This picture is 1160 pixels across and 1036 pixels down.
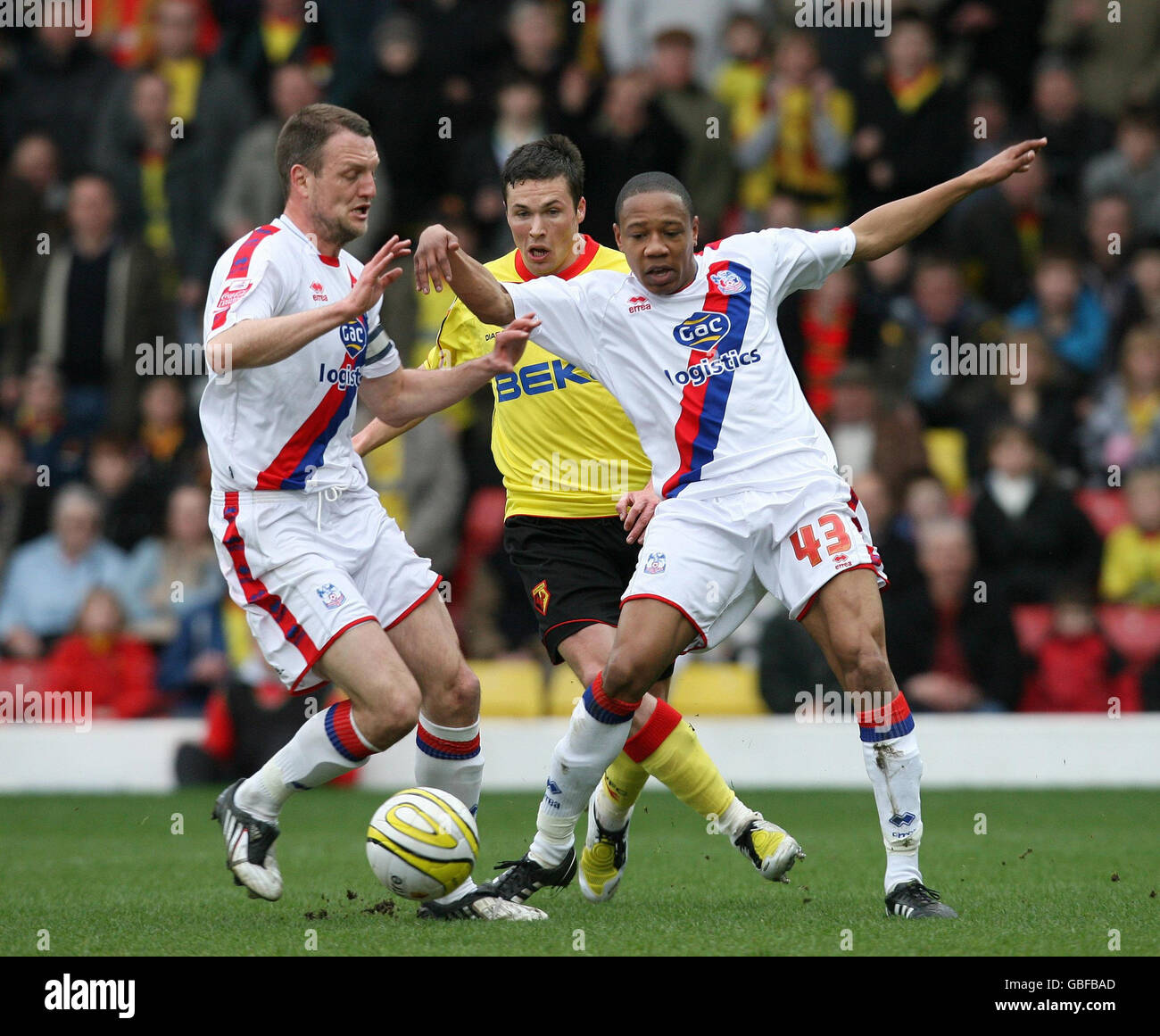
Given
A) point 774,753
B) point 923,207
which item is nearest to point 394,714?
point 923,207

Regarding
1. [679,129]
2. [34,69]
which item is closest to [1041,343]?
[679,129]

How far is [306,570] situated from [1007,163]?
2972mm

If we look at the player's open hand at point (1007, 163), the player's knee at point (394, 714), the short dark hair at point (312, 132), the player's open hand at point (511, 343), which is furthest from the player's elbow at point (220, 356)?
the player's open hand at point (1007, 163)

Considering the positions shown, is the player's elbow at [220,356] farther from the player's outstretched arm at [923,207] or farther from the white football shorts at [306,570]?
the player's outstretched arm at [923,207]

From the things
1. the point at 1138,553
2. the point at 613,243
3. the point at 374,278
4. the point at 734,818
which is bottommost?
the point at 734,818

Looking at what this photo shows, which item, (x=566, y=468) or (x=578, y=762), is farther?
(x=566, y=468)

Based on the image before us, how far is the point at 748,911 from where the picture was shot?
660cm

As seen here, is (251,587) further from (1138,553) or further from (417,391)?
(1138,553)

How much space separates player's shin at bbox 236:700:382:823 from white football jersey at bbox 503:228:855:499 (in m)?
1.46

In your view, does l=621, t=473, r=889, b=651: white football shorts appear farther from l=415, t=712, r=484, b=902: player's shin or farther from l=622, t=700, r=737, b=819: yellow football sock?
l=415, t=712, r=484, b=902: player's shin

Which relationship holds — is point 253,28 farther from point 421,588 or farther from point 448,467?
point 421,588

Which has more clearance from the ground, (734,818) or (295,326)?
(295,326)

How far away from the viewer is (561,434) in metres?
7.59

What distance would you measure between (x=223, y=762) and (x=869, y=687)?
6758mm
